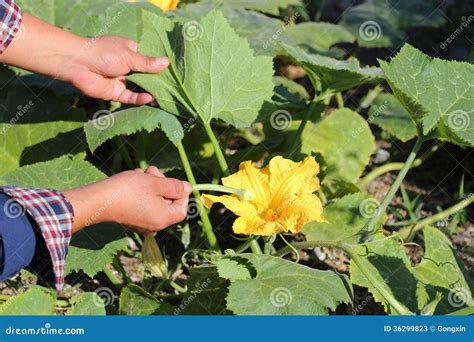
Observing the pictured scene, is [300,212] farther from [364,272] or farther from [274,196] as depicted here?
[364,272]

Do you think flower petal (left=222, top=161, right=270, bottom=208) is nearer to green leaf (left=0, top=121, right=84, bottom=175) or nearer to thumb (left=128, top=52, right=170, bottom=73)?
thumb (left=128, top=52, right=170, bottom=73)

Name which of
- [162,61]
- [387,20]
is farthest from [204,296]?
[387,20]

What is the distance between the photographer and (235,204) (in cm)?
238

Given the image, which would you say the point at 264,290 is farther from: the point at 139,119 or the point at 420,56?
the point at 420,56

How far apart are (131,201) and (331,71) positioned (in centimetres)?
73

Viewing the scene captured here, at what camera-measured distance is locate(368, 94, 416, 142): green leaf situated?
3.18 m

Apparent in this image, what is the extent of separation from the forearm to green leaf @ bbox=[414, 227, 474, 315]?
1.27 meters

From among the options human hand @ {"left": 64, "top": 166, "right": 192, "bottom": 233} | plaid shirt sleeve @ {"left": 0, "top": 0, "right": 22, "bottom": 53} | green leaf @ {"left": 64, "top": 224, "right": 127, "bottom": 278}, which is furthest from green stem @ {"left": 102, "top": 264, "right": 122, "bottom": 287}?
plaid shirt sleeve @ {"left": 0, "top": 0, "right": 22, "bottom": 53}

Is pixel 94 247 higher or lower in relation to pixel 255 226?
lower

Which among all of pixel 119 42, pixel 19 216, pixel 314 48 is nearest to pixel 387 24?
pixel 314 48

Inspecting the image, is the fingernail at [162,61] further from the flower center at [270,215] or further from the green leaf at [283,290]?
the green leaf at [283,290]

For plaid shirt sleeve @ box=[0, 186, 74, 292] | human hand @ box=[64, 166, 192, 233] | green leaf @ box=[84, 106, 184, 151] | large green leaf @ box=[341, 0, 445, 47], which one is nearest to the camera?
plaid shirt sleeve @ box=[0, 186, 74, 292]

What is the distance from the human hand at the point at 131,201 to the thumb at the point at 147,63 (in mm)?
414

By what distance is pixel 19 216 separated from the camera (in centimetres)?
218
